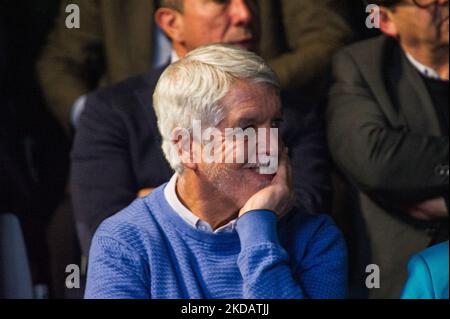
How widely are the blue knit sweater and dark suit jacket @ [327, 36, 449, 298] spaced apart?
0.29 meters

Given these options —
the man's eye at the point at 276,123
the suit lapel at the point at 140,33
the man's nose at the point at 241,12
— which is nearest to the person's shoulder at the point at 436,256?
the man's eye at the point at 276,123

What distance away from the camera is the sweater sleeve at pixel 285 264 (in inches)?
76.2

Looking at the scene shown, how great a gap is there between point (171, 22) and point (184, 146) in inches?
14.9

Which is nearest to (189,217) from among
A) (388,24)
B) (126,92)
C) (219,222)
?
(219,222)

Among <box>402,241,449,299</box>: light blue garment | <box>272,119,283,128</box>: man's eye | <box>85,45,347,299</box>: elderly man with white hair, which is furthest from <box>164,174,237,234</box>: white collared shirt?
<box>402,241,449,299</box>: light blue garment

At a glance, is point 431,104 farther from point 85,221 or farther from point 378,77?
point 85,221

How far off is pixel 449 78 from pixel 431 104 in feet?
0.26

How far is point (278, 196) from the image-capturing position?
2.06 m

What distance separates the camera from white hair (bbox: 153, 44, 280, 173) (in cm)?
200

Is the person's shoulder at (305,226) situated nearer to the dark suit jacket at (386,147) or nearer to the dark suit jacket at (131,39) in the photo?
the dark suit jacket at (386,147)

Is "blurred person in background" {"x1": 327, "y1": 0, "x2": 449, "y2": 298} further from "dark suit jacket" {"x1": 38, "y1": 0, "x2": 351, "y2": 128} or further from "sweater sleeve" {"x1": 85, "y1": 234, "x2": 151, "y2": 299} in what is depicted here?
"sweater sleeve" {"x1": 85, "y1": 234, "x2": 151, "y2": 299}
